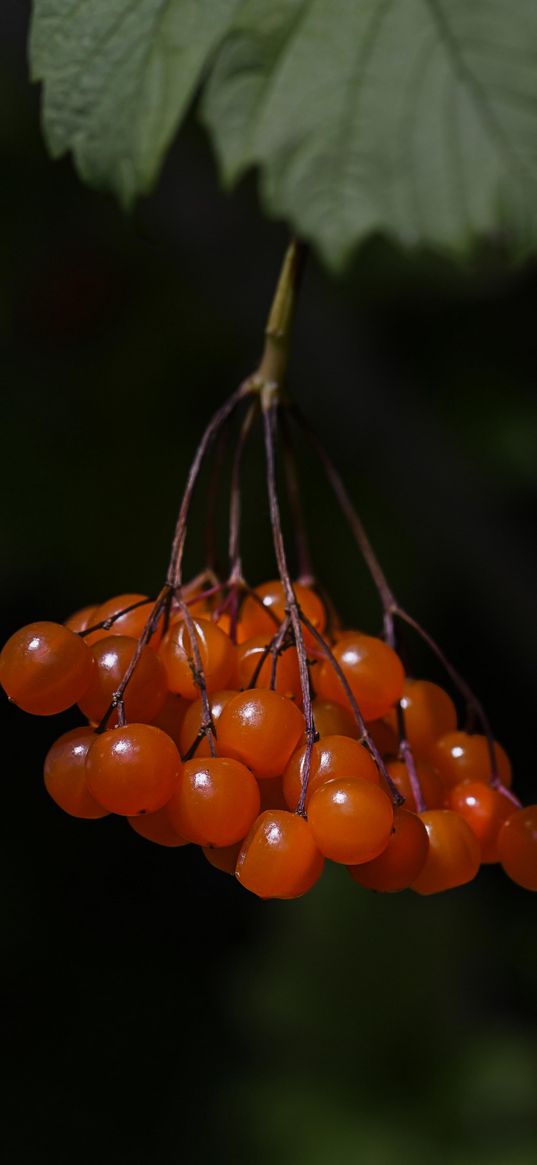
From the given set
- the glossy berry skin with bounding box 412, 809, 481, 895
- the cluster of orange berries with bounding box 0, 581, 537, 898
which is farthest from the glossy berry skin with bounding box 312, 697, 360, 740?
the glossy berry skin with bounding box 412, 809, 481, 895

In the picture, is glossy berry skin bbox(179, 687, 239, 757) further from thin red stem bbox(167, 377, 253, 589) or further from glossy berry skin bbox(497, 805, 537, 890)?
glossy berry skin bbox(497, 805, 537, 890)

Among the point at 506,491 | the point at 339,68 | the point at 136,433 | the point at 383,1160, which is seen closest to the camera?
the point at 339,68

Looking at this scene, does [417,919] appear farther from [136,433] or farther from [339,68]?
[339,68]

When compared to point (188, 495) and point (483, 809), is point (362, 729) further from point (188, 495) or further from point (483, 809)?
point (188, 495)

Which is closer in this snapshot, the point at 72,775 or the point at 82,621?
the point at 72,775

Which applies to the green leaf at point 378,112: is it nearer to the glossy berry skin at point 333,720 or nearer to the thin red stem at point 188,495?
the thin red stem at point 188,495

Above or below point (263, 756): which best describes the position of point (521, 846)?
below

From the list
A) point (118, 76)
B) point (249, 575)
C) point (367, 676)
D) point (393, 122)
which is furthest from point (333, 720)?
point (249, 575)

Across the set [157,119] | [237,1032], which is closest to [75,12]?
[157,119]
